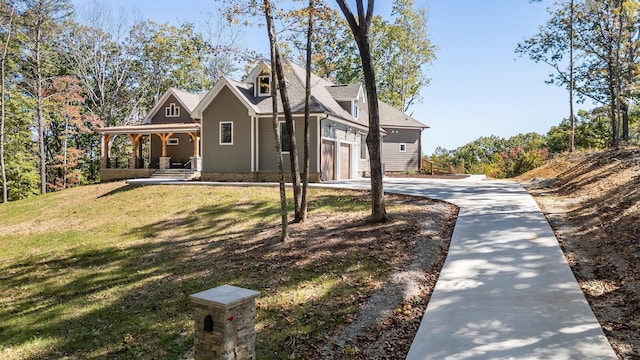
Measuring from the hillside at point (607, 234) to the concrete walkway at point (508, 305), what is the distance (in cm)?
23

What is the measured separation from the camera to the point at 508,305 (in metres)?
5.72

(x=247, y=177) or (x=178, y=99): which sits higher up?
(x=178, y=99)

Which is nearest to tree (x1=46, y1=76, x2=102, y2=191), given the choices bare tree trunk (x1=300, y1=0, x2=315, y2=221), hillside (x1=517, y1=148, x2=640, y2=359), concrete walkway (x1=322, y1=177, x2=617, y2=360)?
bare tree trunk (x1=300, y1=0, x2=315, y2=221)

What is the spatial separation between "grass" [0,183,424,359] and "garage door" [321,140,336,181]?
4677 mm

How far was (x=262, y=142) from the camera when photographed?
20.8 meters

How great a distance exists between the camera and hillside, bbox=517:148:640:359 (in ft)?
17.3

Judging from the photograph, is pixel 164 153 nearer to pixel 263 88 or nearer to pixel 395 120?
pixel 263 88

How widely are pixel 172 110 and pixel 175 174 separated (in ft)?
19.0

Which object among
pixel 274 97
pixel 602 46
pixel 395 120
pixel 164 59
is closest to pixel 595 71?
pixel 602 46

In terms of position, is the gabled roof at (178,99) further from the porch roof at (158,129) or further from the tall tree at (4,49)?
the tall tree at (4,49)

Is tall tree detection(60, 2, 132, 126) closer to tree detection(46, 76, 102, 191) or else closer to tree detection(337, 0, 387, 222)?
tree detection(46, 76, 102, 191)

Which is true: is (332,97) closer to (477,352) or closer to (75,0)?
(75,0)

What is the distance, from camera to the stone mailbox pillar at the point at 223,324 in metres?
4.50

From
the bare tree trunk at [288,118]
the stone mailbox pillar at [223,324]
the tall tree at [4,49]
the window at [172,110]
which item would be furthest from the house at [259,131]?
the stone mailbox pillar at [223,324]
